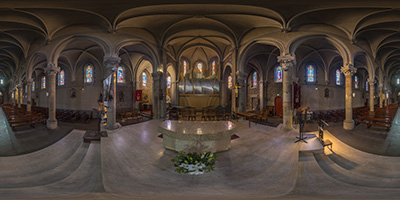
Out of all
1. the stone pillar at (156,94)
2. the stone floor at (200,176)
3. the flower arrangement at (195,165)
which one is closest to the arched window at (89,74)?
the stone pillar at (156,94)

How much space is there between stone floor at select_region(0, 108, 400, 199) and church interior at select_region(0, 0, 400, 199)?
38 millimetres

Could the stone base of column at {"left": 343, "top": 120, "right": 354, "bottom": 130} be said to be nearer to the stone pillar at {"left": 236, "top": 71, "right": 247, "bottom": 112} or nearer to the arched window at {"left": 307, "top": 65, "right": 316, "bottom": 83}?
the stone pillar at {"left": 236, "top": 71, "right": 247, "bottom": 112}

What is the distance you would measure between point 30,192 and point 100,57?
1568cm

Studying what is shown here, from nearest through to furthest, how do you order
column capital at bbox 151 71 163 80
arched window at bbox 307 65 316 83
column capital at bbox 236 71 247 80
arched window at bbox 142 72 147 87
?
column capital at bbox 151 71 163 80
column capital at bbox 236 71 247 80
arched window at bbox 307 65 316 83
arched window at bbox 142 72 147 87

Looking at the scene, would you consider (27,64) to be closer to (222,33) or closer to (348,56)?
(222,33)

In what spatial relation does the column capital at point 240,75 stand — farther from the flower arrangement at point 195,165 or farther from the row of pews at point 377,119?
the flower arrangement at point 195,165

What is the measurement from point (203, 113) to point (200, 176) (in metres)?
9.55

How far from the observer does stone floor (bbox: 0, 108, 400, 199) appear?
3008 mm

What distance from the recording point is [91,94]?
55.2 feet

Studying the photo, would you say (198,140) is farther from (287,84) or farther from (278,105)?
(278,105)

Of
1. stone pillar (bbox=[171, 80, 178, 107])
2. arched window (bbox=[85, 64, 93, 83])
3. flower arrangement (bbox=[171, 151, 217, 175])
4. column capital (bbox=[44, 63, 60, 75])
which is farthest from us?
stone pillar (bbox=[171, 80, 178, 107])

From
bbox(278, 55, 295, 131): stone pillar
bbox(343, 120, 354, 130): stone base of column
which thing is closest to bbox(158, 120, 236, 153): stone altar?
bbox(278, 55, 295, 131): stone pillar

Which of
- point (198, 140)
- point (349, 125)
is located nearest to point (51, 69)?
point (198, 140)

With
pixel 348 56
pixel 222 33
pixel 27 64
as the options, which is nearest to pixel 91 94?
pixel 27 64
